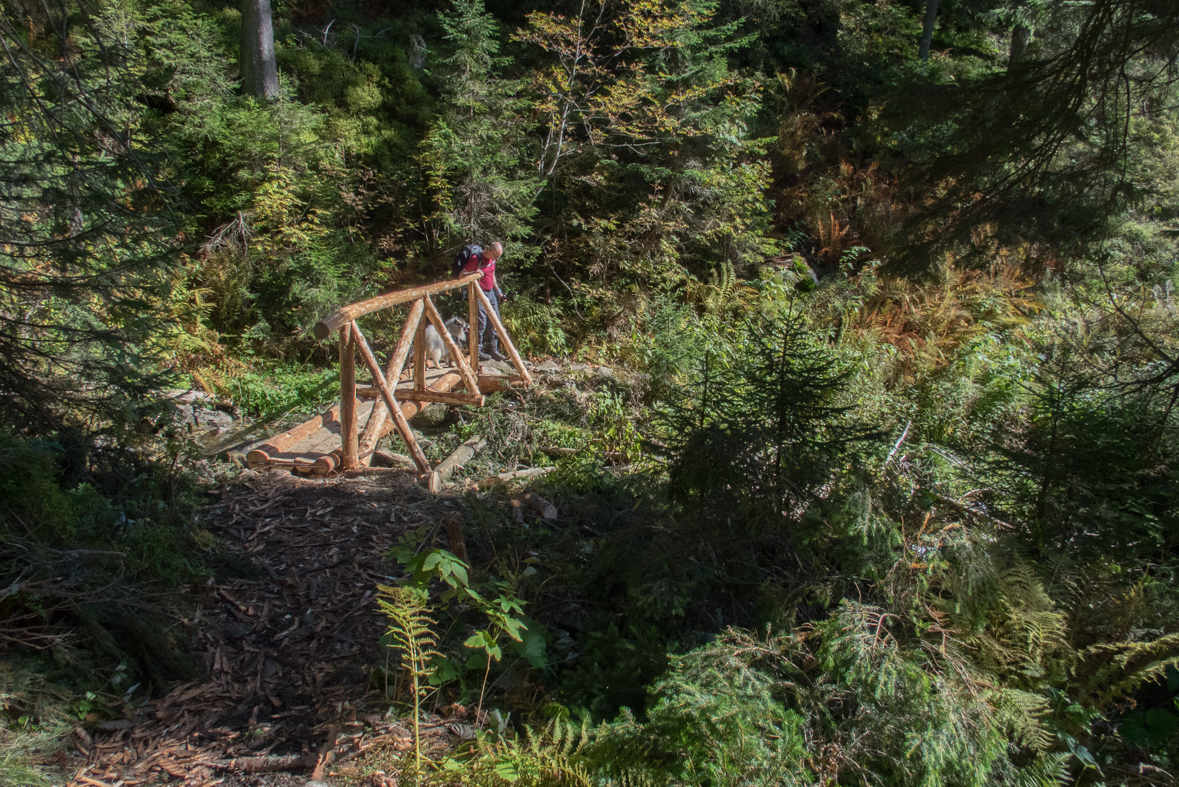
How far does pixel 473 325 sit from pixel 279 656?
5.06 meters

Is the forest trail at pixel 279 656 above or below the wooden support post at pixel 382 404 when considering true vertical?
below

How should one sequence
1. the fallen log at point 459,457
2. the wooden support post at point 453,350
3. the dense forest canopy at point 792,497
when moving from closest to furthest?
the dense forest canopy at point 792,497, the fallen log at point 459,457, the wooden support post at point 453,350

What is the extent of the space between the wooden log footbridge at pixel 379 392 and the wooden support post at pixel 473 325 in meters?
0.01

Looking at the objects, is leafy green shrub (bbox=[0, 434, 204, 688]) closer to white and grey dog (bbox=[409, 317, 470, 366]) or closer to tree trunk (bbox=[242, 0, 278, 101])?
white and grey dog (bbox=[409, 317, 470, 366])

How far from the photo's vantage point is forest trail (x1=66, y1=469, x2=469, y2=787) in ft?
9.25

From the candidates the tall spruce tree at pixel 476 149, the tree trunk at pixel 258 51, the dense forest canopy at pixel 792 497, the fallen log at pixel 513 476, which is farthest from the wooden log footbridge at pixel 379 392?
the tree trunk at pixel 258 51

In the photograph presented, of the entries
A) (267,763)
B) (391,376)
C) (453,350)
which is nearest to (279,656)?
(267,763)

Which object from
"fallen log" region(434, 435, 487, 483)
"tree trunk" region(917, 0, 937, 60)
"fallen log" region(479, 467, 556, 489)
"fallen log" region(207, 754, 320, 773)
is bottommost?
"fallen log" region(207, 754, 320, 773)

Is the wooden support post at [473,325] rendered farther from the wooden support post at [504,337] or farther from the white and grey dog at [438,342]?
the white and grey dog at [438,342]

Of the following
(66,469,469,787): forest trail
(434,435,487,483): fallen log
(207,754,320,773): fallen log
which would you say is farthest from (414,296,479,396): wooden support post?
(207,754,320,773): fallen log

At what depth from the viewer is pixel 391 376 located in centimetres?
610

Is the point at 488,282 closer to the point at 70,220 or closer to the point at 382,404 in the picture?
the point at 382,404

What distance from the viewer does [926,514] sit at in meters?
3.16

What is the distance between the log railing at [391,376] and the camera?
5719mm
